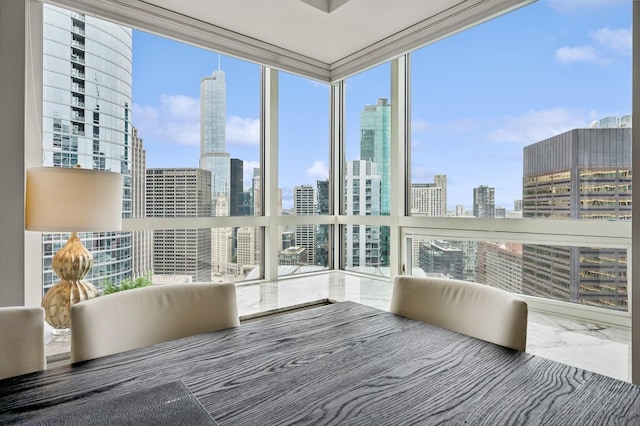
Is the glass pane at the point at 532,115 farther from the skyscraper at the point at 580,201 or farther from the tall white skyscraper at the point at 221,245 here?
the tall white skyscraper at the point at 221,245

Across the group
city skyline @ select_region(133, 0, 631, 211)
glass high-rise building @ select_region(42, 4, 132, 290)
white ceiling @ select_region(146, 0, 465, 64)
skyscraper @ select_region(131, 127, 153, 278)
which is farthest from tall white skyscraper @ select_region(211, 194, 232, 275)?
white ceiling @ select_region(146, 0, 465, 64)

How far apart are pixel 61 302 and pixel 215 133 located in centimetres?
138

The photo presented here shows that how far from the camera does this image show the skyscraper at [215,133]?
95.0 inches

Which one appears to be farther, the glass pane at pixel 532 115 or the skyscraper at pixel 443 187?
the skyscraper at pixel 443 187

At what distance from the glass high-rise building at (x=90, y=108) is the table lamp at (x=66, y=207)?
1.05 ft

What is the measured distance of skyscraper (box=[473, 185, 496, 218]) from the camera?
2.16m

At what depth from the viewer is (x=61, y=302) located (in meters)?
1.58

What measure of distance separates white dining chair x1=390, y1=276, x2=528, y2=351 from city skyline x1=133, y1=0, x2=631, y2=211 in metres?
1.20

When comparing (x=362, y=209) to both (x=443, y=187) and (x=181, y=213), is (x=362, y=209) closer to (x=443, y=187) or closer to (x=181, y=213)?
(x=443, y=187)

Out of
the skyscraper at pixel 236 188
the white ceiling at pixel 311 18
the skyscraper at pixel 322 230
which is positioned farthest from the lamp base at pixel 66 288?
the skyscraper at pixel 322 230

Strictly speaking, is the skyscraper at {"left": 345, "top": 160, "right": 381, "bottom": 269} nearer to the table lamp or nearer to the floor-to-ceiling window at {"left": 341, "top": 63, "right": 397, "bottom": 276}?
the floor-to-ceiling window at {"left": 341, "top": 63, "right": 397, "bottom": 276}

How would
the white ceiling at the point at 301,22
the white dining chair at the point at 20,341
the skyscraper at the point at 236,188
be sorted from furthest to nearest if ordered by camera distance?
the skyscraper at the point at 236,188 < the white ceiling at the point at 301,22 < the white dining chair at the point at 20,341

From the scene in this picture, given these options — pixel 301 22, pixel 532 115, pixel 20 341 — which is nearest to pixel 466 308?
pixel 20 341

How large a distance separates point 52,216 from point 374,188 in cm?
213
